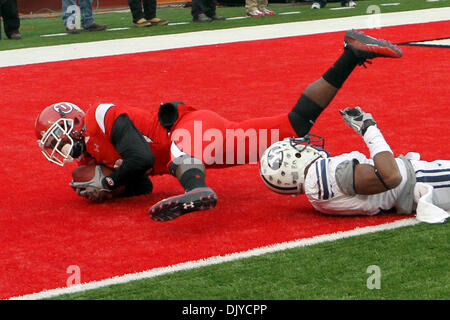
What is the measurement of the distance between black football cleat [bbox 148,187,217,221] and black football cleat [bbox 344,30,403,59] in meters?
1.16

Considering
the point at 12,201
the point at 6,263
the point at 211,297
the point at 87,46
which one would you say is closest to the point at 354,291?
the point at 211,297

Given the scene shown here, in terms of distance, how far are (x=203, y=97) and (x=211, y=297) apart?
413 cm

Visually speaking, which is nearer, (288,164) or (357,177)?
(357,177)

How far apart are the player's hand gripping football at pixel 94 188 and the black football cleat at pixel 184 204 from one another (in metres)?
0.71

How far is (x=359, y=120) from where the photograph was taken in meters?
3.75

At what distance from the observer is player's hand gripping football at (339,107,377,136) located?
371cm

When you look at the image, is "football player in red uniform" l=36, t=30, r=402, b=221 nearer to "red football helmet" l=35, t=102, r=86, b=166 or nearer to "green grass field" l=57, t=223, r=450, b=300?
"red football helmet" l=35, t=102, r=86, b=166

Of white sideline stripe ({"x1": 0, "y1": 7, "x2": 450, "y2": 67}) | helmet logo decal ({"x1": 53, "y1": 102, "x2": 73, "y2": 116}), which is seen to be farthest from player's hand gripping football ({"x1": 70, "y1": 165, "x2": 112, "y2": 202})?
white sideline stripe ({"x1": 0, "y1": 7, "x2": 450, "y2": 67})

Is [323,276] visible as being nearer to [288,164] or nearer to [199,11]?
[288,164]

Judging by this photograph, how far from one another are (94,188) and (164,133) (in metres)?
0.45

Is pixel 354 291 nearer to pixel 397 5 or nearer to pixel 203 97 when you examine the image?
pixel 203 97

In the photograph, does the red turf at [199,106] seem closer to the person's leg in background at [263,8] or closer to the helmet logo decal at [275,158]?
the helmet logo decal at [275,158]

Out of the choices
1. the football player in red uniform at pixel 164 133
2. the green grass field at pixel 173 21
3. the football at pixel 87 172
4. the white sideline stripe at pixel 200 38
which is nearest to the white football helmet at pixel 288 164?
the football player in red uniform at pixel 164 133

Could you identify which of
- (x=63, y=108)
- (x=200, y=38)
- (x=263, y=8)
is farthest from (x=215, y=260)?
(x=263, y=8)
